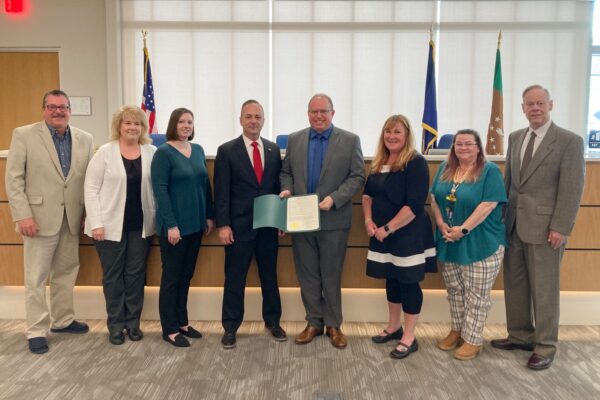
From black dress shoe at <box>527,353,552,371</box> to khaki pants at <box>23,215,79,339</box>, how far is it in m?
3.06

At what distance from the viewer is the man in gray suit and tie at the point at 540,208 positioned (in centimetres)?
254

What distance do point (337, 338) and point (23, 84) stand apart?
6.07 metres

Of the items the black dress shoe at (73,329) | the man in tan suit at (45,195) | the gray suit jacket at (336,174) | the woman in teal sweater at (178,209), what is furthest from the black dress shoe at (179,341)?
the gray suit jacket at (336,174)

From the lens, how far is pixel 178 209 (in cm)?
277

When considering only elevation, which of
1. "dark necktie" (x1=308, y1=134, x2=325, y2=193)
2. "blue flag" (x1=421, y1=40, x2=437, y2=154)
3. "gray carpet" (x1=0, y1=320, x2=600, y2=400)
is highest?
"blue flag" (x1=421, y1=40, x2=437, y2=154)

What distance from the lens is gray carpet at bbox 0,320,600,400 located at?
2326 millimetres

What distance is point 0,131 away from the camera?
6402mm

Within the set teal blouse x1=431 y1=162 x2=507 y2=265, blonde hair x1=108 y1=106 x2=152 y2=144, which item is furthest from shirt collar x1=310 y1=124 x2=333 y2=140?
blonde hair x1=108 y1=106 x2=152 y2=144

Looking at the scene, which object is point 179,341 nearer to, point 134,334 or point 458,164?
point 134,334

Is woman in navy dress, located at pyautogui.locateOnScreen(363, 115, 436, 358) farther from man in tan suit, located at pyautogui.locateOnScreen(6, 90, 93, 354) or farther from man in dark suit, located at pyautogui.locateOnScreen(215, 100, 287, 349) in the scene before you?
man in tan suit, located at pyautogui.locateOnScreen(6, 90, 93, 354)

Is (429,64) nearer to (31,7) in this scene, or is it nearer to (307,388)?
(307,388)

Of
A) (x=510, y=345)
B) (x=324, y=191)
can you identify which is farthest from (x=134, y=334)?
(x=510, y=345)

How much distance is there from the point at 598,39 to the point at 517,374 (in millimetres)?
6164

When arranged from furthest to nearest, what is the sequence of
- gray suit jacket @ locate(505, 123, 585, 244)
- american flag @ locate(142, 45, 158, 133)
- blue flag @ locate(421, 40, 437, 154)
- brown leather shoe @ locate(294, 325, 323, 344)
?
1. american flag @ locate(142, 45, 158, 133)
2. blue flag @ locate(421, 40, 437, 154)
3. brown leather shoe @ locate(294, 325, 323, 344)
4. gray suit jacket @ locate(505, 123, 585, 244)
